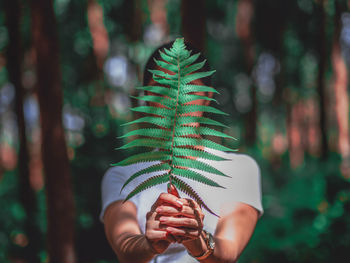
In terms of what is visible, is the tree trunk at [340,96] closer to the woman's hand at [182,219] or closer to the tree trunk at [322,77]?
the tree trunk at [322,77]

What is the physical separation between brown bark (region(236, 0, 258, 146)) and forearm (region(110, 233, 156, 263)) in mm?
12037

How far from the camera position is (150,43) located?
15.9 metres

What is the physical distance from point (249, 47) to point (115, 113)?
6664 millimetres

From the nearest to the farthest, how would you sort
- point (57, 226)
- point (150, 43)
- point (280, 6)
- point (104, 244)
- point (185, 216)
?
point (185, 216) < point (57, 226) < point (104, 244) < point (280, 6) < point (150, 43)

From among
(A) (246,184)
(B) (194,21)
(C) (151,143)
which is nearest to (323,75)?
(B) (194,21)

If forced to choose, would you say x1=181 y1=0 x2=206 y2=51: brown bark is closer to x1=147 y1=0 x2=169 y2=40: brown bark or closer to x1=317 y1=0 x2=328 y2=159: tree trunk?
x1=317 y1=0 x2=328 y2=159: tree trunk

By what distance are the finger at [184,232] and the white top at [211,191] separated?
59 centimetres

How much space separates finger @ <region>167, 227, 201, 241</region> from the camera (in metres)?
1.15

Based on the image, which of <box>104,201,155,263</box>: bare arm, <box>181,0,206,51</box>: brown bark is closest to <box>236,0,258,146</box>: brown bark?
<box>181,0,206,51</box>: brown bark

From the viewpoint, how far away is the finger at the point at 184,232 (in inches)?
45.4

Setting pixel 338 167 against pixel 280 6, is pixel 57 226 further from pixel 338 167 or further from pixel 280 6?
pixel 280 6

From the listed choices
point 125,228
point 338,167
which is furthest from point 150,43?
point 125,228

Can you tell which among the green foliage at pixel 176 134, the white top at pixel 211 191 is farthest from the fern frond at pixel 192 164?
the white top at pixel 211 191

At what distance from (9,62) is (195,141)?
890cm
